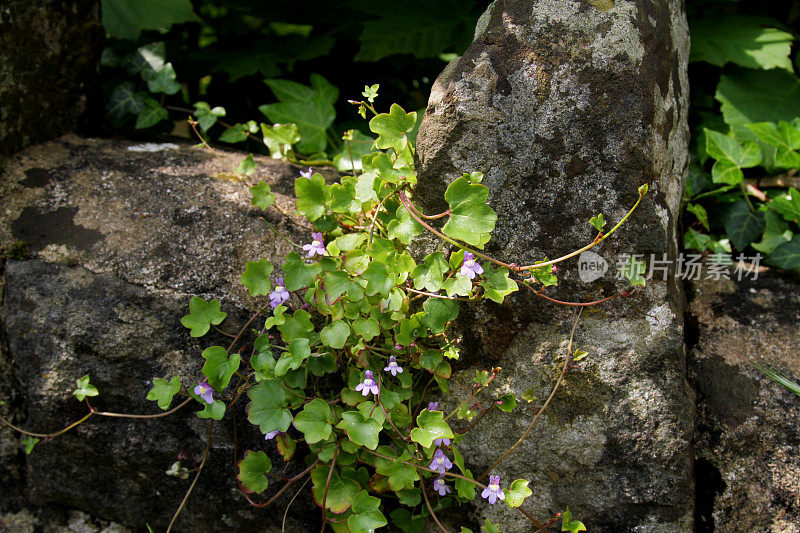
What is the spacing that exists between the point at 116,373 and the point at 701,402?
1660 mm

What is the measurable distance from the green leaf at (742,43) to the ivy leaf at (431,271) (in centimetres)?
170

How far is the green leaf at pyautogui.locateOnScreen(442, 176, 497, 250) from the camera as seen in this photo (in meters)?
1.31

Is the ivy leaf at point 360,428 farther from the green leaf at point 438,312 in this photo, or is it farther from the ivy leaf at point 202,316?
the ivy leaf at point 202,316

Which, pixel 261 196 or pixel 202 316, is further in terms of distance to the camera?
pixel 261 196

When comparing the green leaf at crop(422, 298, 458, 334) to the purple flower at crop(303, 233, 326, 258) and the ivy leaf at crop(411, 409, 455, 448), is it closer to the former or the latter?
the ivy leaf at crop(411, 409, 455, 448)

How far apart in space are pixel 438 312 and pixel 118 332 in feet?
2.95

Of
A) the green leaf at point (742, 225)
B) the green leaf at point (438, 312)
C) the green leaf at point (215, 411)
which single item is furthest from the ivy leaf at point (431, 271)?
the green leaf at point (742, 225)

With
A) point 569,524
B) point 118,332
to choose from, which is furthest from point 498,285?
point 118,332

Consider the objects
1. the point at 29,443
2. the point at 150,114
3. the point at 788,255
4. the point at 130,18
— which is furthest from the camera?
the point at 130,18

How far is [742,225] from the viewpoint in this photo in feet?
6.62

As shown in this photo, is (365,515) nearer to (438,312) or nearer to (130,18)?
(438,312)

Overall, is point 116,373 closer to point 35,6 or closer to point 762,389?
point 35,6

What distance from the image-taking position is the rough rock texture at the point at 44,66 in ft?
5.89

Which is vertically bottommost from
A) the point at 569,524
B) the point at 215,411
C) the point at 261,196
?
the point at 569,524
